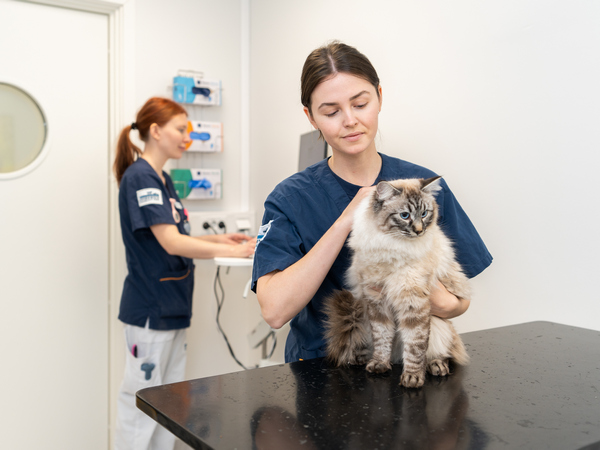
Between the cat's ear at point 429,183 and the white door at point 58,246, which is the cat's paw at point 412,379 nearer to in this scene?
the cat's ear at point 429,183

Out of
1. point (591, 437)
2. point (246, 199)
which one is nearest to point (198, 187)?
point (246, 199)

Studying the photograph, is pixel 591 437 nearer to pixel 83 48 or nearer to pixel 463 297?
pixel 463 297

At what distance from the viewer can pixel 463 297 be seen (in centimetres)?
115

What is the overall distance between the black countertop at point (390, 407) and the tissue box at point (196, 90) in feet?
7.49

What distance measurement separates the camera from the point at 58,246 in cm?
266

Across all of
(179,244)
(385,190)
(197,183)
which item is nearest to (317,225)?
(385,190)

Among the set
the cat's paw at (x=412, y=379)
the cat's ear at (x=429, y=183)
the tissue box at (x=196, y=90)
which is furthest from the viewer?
the tissue box at (x=196, y=90)

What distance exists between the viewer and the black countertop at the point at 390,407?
0.70m

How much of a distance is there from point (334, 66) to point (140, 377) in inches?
71.6

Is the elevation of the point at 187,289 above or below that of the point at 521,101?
below

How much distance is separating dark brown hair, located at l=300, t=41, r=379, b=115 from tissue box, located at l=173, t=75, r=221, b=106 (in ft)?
6.01

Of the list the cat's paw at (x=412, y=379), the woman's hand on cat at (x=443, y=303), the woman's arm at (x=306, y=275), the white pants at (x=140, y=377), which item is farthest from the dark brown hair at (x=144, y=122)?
the cat's paw at (x=412, y=379)

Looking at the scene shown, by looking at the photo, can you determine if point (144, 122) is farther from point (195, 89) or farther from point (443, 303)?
point (443, 303)

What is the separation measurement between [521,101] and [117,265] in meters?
2.34
